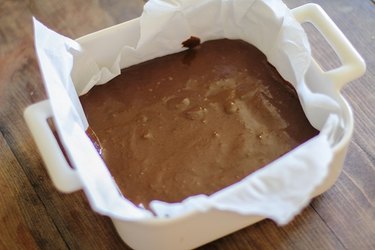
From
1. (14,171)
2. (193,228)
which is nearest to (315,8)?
(193,228)

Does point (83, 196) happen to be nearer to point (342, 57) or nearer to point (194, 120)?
point (194, 120)

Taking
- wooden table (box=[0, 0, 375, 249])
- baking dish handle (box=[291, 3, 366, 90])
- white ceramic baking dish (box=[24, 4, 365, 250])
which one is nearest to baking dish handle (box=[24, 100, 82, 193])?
white ceramic baking dish (box=[24, 4, 365, 250])

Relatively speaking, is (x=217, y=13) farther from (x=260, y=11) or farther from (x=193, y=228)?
(x=193, y=228)

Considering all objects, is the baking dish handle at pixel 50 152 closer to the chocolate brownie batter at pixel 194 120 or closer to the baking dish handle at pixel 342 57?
the chocolate brownie batter at pixel 194 120

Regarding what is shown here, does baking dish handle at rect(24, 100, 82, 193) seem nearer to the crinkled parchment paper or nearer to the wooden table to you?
the crinkled parchment paper

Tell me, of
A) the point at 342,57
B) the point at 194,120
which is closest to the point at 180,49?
the point at 194,120

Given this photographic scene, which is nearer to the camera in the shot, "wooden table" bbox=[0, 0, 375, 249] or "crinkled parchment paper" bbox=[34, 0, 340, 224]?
"crinkled parchment paper" bbox=[34, 0, 340, 224]

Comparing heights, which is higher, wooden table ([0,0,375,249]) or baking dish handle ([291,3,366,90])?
A: baking dish handle ([291,3,366,90])
